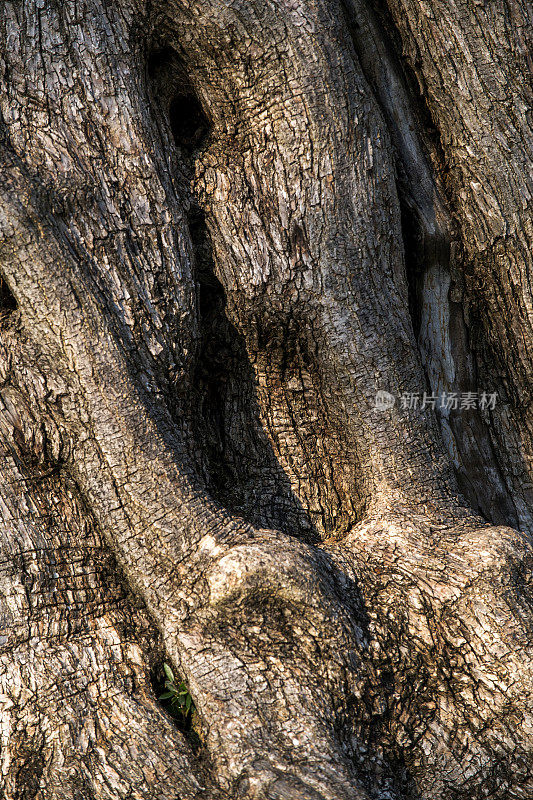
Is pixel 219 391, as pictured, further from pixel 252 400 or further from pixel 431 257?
pixel 431 257

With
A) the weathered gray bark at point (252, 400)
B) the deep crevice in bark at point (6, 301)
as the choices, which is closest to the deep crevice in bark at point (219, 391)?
the weathered gray bark at point (252, 400)

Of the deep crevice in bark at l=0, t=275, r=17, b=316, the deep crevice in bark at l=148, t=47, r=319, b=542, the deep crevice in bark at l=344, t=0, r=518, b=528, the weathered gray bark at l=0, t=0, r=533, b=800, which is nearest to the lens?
the weathered gray bark at l=0, t=0, r=533, b=800

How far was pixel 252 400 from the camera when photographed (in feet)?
10.2

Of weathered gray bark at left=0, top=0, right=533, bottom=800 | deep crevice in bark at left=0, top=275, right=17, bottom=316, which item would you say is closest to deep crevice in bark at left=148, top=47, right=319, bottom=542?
weathered gray bark at left=0, top=0, right=533, bottom=800

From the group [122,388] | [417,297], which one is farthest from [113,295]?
[417,297]

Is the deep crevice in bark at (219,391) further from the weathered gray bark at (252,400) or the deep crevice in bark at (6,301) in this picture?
the deep crevice in bark at (6,301)

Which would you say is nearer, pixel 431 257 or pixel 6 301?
pixel 6 301

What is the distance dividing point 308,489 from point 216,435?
53cm

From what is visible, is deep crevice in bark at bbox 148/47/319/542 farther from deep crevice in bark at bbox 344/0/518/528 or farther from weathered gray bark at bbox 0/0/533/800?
deep crevice in bark at bbox 344/0/518/528

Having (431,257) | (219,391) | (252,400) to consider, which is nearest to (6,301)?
(219,391)

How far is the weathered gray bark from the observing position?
2.43 metres

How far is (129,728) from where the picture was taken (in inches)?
95.3

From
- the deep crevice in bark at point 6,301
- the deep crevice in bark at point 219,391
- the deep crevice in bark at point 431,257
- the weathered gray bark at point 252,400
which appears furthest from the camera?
the deep crevice in bark at point 431,257

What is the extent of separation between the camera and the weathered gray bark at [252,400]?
7.98 ft
